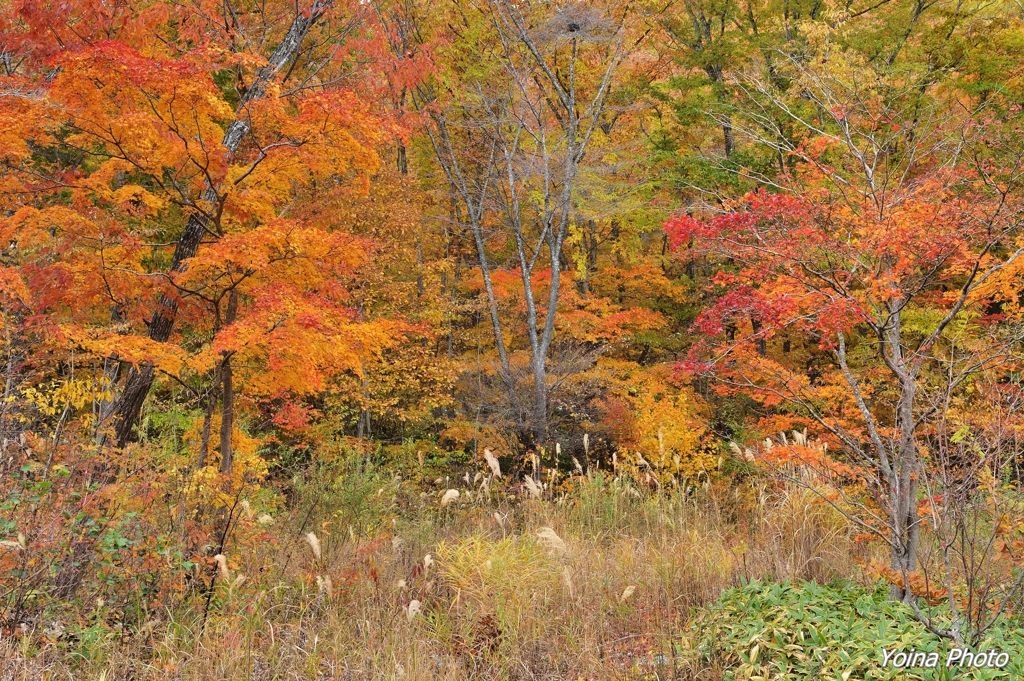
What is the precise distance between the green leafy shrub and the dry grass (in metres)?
0.23

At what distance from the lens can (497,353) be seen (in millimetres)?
14352

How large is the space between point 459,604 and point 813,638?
7.35 ft

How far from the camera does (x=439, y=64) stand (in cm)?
1421

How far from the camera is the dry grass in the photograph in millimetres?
3896

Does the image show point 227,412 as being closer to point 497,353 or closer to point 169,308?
point 169,308

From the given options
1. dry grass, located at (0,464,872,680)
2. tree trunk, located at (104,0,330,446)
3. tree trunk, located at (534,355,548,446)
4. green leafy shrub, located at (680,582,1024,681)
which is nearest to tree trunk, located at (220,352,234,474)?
dry grass, located at (0,464,872,680)

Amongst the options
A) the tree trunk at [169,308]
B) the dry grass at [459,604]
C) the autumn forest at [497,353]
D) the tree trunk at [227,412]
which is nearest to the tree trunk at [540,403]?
the autumn forest at [497,353]

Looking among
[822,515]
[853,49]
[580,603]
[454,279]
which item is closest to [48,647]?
[580,603]

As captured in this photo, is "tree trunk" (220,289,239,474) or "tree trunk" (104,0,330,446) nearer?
"tree trunk" (220,289,239,474)

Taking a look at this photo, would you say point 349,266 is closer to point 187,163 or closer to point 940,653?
point 187,163

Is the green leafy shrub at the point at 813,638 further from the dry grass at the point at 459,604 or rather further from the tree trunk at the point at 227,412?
the tree trunk at the point at 227,412

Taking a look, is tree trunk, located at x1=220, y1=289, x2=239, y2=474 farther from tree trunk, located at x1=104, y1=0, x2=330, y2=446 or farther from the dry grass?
tree trunk, located at x1=104, y1=0, x2=330, y2=446

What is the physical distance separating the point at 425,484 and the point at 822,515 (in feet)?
19.7

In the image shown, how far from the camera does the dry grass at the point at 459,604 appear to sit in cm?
390
